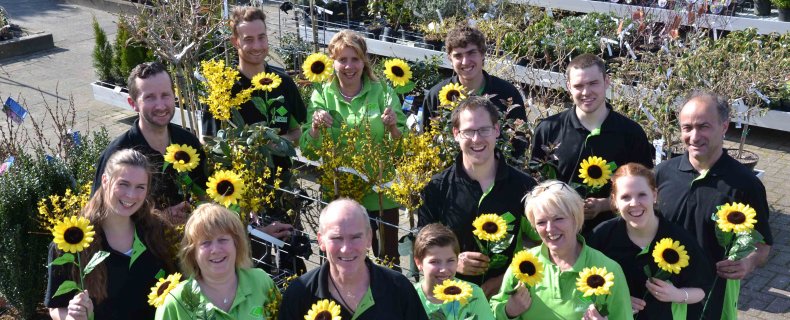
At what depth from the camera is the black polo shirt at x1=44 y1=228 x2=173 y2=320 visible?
4012 millimetres

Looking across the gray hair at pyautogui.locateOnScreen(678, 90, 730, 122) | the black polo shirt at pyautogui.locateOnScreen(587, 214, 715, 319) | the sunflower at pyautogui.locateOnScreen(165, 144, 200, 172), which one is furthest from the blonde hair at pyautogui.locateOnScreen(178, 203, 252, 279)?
the gray hair at pyautogui.locateOnScreen(678, 90, 730, 122)

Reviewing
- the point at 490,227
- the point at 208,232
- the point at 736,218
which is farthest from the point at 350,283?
the point at 736,218

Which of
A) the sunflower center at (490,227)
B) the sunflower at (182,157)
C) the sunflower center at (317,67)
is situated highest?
the sunflower center at (317,67)

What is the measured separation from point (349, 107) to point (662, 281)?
2.20m

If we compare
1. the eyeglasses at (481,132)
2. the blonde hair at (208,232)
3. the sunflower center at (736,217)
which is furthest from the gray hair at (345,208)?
the sunflower center at (736,217)

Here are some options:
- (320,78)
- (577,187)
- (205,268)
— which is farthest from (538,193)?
(320,78)

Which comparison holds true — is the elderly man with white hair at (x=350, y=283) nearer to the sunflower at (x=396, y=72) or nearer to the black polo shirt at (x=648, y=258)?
the black polo shirt at (x=648, y=258)

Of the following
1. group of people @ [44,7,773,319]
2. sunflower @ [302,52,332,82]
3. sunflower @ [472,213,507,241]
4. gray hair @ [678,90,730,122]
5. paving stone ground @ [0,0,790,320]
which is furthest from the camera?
paving stone ground @ [0,0,790,320]

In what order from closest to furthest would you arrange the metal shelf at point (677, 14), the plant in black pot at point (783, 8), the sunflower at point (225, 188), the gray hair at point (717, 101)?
1. the sunflower at point (225, 188)
2. the gray hair at point (717, 101)
3. the metal shelf at point (677, 14)
4. the plant in black pot at point (783, 8)

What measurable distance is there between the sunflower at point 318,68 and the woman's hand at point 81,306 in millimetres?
1960

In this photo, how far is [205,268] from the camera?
3740mm

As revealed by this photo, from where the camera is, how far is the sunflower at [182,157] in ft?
14.5

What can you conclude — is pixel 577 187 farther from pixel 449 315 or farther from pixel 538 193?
pixel 449 315

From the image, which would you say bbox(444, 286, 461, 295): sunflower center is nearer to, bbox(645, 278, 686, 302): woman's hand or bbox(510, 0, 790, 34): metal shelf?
bbox(645, 278, 686, 302): woman's hand
